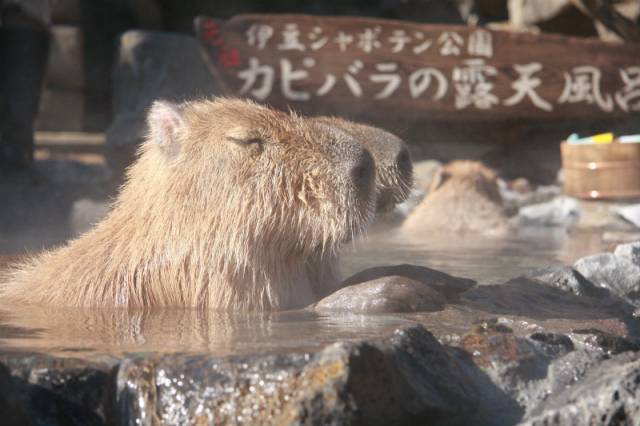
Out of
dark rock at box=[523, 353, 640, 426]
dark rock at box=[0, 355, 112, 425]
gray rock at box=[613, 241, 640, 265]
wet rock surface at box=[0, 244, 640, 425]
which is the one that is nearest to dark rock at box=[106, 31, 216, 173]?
gray rock at box=[613, 241, 640, 265]

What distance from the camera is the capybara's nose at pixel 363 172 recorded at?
3320 millimetres

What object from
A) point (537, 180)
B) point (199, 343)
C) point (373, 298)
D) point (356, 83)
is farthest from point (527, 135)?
point (199, 343)

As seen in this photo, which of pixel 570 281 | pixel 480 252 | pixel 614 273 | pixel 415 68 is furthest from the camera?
pixel 415 68

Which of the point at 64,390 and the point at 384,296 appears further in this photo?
the point at 384,296

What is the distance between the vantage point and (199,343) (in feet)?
9.12

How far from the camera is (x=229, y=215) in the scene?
340 centimetres

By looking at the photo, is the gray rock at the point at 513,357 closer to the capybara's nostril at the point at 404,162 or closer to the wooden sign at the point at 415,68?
the capybara's nostril at the point at 404,162

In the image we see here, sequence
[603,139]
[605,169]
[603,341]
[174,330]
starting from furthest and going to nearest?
[603,139]
[605,169]
[174,330]
[603,341]

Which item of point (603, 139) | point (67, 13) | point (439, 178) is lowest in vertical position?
point (439, 178)

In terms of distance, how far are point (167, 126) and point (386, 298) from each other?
0.93 meters

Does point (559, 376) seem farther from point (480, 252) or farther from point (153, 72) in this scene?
point (153, 72)

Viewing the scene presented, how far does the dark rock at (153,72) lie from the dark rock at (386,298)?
6578 mm

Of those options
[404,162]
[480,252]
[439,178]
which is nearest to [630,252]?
[404,162]

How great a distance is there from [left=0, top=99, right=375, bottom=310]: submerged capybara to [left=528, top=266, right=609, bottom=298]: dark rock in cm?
83
